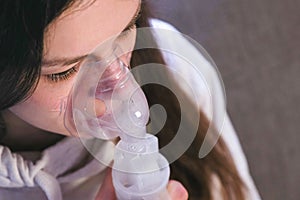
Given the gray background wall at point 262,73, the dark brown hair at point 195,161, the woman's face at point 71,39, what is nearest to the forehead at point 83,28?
the woman's face at point 71,39

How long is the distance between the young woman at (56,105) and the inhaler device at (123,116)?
0.02 meters

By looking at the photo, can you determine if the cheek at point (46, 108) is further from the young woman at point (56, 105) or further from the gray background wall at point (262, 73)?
the gray background wall at point (262, 73)

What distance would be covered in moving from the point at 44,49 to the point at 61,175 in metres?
0.24

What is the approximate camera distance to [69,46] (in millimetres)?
500

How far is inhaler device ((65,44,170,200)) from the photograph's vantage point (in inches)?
21.1

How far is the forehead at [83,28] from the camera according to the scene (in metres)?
0.48

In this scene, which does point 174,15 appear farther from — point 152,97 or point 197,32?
Result: point 152,97

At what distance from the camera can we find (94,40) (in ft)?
1.66

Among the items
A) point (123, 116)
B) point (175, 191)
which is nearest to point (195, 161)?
point (175, 191)

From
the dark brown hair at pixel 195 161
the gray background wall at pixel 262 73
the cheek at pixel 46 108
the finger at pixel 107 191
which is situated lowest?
the gray background wall at pixel 262 73

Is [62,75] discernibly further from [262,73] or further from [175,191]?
[262,73]

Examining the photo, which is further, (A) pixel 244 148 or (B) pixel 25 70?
(A) pixel 244 148

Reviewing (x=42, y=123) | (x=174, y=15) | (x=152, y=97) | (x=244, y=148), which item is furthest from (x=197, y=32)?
(x=42, y=123)

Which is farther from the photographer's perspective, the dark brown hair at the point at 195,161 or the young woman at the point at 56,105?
the dark brown hair at the point at 195,161
